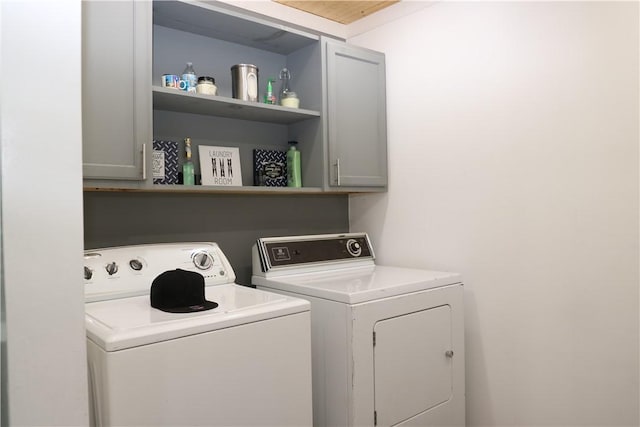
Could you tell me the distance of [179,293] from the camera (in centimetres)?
157

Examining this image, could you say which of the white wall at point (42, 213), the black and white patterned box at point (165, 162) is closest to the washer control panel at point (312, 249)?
the black and white patterned box at point (165, 162)

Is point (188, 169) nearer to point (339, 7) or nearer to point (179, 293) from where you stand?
point (179, 293)

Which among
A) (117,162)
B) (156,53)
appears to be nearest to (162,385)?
(117,162)

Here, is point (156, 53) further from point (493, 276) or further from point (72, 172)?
point (493, 276)

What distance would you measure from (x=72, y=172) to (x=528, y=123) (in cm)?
187

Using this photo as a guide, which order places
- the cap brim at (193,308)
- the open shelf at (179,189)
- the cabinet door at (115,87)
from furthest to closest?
the open shelf at (179,189) < the cabinet door at (115,87) < the cap brim at (193,308)

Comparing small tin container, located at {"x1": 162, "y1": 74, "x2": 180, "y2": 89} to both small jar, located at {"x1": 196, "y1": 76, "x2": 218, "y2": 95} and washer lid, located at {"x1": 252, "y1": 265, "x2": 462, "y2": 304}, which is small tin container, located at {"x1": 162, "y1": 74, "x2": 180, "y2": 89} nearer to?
small jar, located at {"x1": 196, "y1": 76, "x2": 218, "y2": 95}

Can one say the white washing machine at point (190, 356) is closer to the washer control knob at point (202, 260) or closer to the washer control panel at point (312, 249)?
the washer control knob at point (202, 260)

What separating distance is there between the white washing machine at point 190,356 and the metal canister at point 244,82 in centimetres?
92

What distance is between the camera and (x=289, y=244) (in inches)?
91.0

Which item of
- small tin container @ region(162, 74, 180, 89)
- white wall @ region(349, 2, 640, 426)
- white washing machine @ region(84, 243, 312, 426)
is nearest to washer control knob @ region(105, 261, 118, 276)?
white washing machine @ region(84, 243, 312, 426)

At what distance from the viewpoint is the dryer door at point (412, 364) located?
1.88 metres

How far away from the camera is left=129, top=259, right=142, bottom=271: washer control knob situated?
1841 millimetres

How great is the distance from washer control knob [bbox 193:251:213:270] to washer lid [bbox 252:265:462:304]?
287 millimetres
